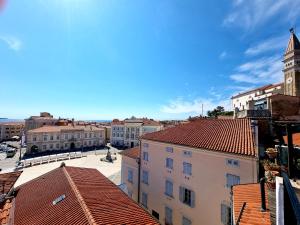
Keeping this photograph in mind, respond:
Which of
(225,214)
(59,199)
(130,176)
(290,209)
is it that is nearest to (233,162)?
(225,214)

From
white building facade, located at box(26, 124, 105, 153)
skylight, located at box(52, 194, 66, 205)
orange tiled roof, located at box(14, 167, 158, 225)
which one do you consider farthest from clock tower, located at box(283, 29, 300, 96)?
white building facade, located at box(26, 124, 105, 153)

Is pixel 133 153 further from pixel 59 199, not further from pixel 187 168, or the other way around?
pixel 59 199

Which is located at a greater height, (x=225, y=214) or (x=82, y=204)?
(x=82, y=204)

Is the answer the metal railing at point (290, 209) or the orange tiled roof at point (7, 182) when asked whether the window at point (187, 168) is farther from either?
the orange tiled roof at point (7, 182)

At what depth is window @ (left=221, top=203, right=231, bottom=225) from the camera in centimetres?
1458

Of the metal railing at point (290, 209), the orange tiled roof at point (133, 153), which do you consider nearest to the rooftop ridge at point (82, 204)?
the metal railing at point (290, 209)

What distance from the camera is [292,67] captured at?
47.3 metres

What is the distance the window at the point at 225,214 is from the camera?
14.6m

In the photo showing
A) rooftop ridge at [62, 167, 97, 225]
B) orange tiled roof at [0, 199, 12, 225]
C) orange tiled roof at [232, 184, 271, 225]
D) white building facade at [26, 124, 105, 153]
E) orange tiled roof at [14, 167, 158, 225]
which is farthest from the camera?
white building facade at [26, 124, 105, 153]

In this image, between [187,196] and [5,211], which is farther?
[187,196]

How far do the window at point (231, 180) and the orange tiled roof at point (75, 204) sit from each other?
6959 millimetres

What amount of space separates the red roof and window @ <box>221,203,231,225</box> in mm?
4134

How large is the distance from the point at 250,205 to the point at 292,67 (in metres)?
51.3

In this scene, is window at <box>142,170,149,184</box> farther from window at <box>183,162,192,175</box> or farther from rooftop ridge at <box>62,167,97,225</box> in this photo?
rooftop ridge at <box>62,167,97,225</box>
